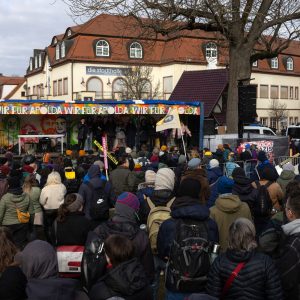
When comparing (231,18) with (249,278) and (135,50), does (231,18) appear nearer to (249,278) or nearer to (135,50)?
(249,278)

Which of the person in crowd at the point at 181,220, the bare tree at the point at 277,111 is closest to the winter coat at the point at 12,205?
the person in crowd at the point at 181,220

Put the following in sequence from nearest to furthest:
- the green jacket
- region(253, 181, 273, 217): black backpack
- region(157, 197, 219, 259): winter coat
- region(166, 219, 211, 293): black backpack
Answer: region(166, 219, 211, 293): black backpack
region(157, 197, 219, 259): winter coat
region(253, 181, 273, 217): black backpack
the green jacket

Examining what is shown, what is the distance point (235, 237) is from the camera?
406 centimetres

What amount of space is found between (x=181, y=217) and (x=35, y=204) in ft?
12.1

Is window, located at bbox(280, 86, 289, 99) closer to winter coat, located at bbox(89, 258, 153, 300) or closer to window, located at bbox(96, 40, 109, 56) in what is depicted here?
window, located at bbox(96, 40, 109, 56)

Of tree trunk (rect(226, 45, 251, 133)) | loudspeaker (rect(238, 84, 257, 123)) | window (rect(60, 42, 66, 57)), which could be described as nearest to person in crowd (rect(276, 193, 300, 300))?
loudspeaker (rect(238, 84, 257, 123))

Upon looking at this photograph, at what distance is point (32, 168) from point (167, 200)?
4.67m

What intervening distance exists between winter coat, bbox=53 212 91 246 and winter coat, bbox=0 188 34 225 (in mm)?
1891

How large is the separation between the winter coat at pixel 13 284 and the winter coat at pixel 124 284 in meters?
0.57

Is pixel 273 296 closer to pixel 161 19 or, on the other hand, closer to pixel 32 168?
pixel 32 168

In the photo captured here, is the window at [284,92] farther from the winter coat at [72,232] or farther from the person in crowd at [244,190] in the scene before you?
the winter coat at [72,232]

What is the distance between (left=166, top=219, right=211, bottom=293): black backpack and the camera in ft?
14.1

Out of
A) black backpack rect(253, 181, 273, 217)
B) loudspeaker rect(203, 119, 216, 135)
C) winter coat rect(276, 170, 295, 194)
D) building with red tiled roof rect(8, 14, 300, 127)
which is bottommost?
black backpack rect(253, 181, 273, 217)

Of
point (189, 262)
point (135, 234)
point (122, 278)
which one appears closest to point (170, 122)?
point (135, 234)
